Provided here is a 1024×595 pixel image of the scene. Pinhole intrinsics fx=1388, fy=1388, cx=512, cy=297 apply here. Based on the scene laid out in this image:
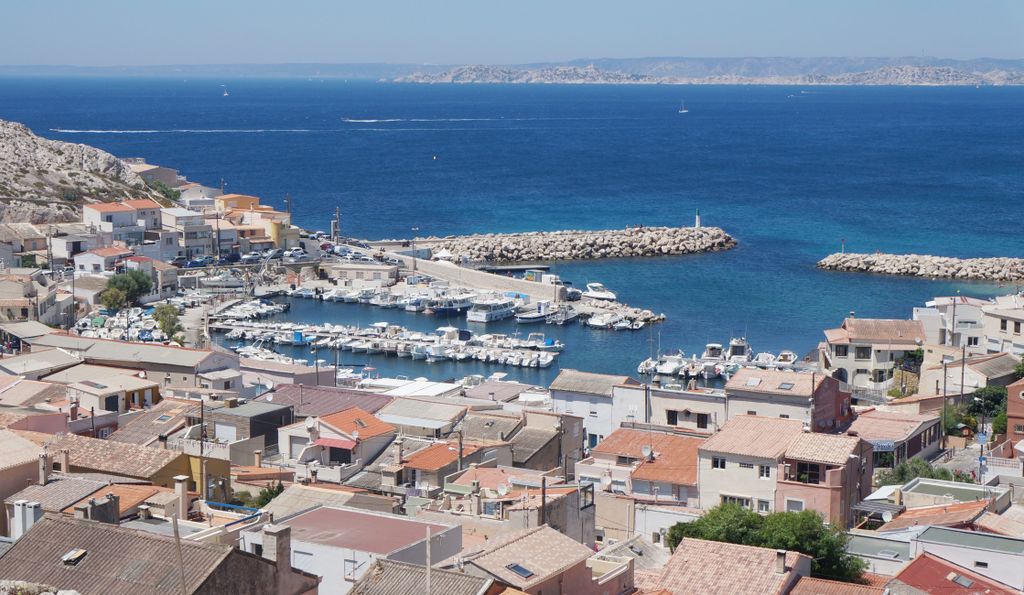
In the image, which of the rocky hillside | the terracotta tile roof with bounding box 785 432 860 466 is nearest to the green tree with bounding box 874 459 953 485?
the terracotta tile roof with bounding box 785 432 860 466

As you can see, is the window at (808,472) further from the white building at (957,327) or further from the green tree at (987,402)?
the white building at (957,327)

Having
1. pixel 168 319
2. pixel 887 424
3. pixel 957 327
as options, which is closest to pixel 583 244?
pixel 168 319

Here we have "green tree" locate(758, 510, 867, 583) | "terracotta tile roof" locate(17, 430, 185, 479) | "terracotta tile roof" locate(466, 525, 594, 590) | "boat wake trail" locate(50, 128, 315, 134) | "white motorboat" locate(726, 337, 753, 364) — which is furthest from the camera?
"boat wake trail" locate(50, 128, 315, 134)

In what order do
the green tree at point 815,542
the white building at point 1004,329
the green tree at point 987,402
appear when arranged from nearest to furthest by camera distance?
1. the green tree at point 815,542
2. the green tree at point 987,402
3. the white building at point 1004,329

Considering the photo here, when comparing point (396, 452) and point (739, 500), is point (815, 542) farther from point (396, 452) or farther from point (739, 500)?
point (396, 452)

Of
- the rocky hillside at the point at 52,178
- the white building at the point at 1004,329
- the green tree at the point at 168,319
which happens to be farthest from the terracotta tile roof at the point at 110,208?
the white building at the point at 1004,329

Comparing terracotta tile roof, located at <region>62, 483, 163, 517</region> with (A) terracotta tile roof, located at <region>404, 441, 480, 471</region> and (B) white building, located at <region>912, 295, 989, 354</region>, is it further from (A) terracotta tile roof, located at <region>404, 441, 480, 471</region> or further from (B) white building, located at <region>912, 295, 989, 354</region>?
(B) white building, located at <region>912, 295, 989, 354</region>
